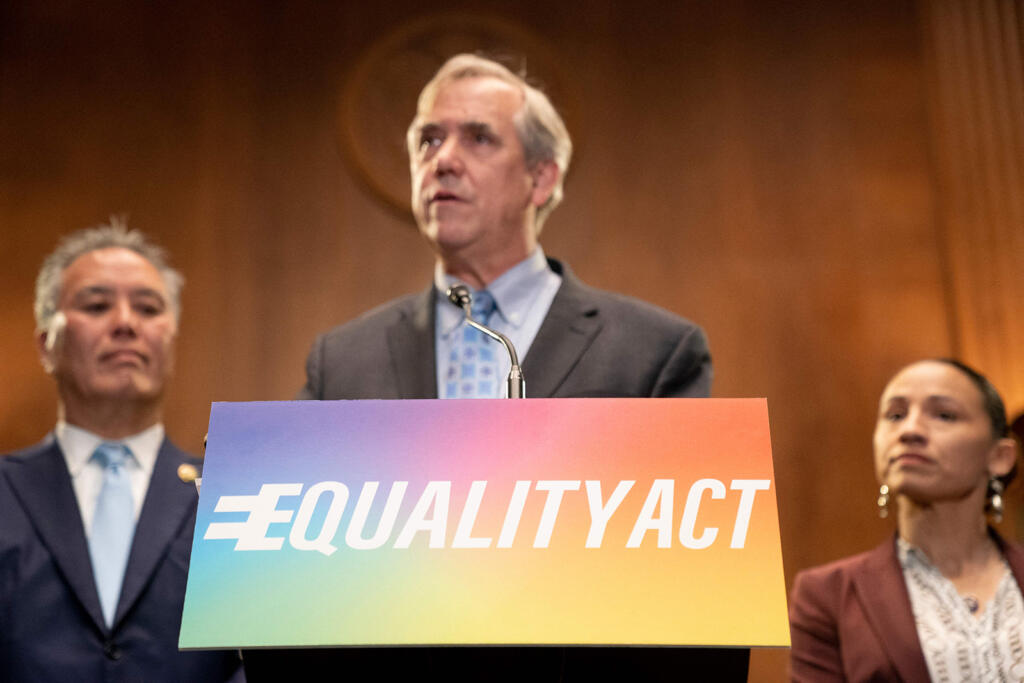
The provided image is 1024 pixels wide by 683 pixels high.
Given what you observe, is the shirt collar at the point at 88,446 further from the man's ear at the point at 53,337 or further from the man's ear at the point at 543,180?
the man's ear at the point at 543,180

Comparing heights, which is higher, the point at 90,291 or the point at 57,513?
the point at 90,291

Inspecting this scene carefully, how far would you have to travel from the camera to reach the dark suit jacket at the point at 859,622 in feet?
6.61

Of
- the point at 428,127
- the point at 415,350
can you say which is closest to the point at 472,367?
the point at 415,350

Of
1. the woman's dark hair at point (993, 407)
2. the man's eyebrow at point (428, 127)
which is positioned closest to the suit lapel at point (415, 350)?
the man's eyebrow at point (428, 127)

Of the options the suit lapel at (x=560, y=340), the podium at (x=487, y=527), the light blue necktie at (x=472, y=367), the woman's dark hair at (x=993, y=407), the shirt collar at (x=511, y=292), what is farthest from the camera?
the woman's dark hair at (x=993, y=407)

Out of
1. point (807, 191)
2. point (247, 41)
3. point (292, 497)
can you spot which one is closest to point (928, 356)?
point (807, 191)

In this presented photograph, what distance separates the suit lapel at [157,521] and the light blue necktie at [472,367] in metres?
0.62

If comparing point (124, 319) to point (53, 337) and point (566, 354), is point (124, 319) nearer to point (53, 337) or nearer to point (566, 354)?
point (53, 337)

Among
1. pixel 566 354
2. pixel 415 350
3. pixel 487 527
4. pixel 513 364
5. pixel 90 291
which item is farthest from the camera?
pixel 90 291

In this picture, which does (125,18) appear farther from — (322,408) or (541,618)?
(541,618)

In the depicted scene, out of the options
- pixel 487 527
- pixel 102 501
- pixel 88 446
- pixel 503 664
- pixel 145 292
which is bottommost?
pixel 503 664

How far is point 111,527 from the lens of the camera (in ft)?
6.63

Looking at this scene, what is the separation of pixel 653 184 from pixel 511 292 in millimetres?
1416

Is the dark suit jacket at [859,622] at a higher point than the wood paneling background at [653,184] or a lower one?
lower
